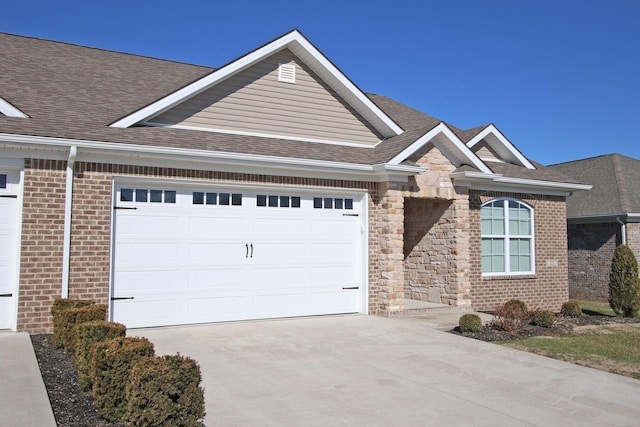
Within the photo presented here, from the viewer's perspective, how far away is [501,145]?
16.0 meters

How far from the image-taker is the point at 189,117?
11508 mm

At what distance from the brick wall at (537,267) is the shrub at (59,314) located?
31.5 ft

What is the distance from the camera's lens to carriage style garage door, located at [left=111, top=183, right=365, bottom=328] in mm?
10211

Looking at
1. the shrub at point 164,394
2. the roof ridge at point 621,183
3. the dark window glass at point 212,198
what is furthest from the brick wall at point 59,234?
the roof ridge at point 621,183

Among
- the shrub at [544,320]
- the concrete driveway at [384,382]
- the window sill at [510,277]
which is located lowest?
the concrete driveway at [384,382]

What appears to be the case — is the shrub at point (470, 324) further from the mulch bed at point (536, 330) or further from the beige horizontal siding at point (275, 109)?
the beige horizontal siding at point (275, 109)

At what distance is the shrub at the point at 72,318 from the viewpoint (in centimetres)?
745

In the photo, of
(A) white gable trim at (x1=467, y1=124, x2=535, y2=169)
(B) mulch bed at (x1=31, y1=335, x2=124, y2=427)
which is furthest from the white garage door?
(A) white gable trim at (x1=467, y1=124, x2=535, y2=169)

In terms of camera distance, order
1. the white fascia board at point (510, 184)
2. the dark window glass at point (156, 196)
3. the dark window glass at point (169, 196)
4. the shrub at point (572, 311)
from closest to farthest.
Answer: the dark window glass at point (156, 196), the dark window glass at point (169, 196), the white fascia board at point (510, 184), the shrub at point (572, 311)

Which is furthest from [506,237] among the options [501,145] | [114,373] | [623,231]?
[114,373]

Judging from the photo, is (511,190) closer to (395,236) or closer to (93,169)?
(395,236)

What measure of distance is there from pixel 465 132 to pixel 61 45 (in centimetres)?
1097

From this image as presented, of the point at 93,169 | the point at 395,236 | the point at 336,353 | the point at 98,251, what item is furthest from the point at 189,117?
the point at 336,353

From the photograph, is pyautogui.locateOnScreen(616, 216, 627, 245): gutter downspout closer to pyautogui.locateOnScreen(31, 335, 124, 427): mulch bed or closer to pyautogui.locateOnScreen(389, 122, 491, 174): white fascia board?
pyautogui.locateOnScreen(389, 122, 491, 174): white fascia board
